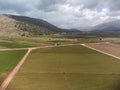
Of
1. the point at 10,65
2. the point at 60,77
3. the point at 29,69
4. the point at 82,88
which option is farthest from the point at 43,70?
the point at 82,88

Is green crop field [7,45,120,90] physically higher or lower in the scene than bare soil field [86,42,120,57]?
higher

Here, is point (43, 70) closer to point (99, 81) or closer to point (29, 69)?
point (29, 69)

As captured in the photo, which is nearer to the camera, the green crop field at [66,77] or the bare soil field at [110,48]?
the green crop field at [66,77]

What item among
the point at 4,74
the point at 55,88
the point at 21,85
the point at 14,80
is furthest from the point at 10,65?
the point at 55,88

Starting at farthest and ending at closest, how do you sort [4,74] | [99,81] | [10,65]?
[10,65] → [4,74] → [99,81]

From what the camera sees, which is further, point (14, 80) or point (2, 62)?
point (2, 62)

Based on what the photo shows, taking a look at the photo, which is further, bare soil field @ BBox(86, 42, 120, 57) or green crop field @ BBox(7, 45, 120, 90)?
bare soil field @ BBox(86, 42, 120, 57)

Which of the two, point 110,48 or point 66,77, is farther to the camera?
point 110,48

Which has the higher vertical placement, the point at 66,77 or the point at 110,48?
the point at 66,77

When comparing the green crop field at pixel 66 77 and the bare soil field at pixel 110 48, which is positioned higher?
the green crop field at pixel 66 77

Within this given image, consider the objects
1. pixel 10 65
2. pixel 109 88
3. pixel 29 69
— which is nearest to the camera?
pixel 109 88
